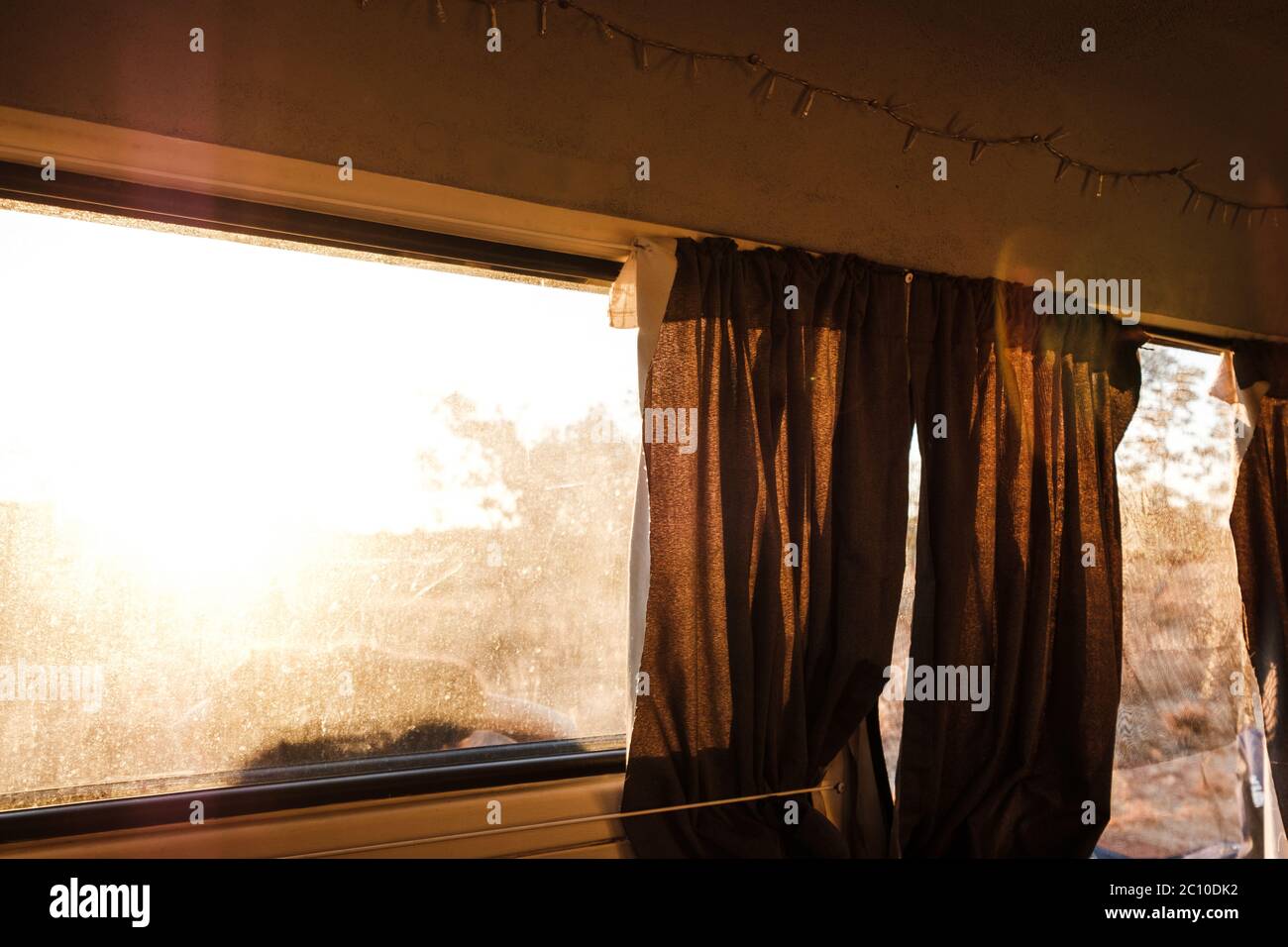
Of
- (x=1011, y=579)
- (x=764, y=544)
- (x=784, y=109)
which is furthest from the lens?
(x=1011, y=579)

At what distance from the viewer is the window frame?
140 centimetres

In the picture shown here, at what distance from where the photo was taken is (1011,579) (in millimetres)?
2127

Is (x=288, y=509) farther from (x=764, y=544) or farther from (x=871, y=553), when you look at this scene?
(x=871, y=553)

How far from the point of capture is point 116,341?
1482 mm

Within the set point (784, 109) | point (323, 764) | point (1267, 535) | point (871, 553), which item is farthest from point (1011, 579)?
point (323, 764)

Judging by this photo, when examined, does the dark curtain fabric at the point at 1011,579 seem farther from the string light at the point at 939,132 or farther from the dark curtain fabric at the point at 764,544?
the string light at the point at 939,132

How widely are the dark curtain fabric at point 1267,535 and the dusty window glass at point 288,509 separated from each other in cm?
187

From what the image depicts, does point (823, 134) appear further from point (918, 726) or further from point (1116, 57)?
point (918, 726)

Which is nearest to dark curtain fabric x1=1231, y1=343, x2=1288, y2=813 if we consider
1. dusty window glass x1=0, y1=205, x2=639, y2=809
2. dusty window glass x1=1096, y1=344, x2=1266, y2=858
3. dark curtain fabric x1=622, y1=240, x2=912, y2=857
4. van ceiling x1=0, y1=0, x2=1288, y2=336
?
dusty window glass x1=1096, y1=344, x2=1266, y2=858

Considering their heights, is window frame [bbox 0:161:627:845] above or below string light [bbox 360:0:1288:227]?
below

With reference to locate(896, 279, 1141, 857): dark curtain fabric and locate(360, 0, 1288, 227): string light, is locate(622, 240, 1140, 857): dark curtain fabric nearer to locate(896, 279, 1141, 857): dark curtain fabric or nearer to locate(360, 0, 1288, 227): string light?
locate(896, 279, 1141, 857): dark curtain fabric

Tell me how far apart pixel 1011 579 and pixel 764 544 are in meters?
0.69

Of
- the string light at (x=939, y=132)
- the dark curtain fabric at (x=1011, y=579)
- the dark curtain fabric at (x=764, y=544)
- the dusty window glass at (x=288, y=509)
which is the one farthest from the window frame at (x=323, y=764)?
the dark curtain fabric at (x=1011, y=579)

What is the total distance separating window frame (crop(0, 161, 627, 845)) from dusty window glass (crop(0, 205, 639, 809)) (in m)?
0.03
